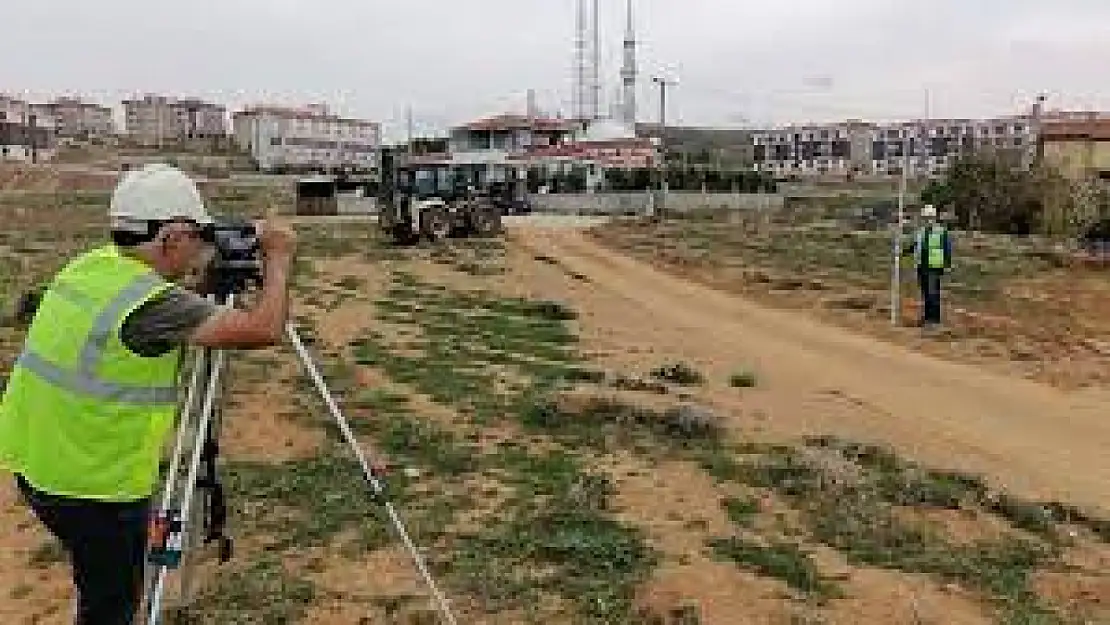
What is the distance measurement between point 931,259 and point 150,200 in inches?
738

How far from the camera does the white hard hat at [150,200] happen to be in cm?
412

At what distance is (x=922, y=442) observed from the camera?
1273 cm

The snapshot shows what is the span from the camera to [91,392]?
4082 millimetres

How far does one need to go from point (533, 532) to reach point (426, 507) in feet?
2.86

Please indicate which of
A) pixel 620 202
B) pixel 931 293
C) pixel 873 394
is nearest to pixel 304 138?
pixel 620 202

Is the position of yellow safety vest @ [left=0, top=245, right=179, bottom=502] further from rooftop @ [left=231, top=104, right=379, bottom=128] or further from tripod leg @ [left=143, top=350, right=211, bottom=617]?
rooftop @ [left=231, top=104, right=379, bottom=128]

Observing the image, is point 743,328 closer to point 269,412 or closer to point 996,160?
point 269,412

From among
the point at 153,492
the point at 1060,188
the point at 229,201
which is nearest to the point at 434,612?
the point at 153,492

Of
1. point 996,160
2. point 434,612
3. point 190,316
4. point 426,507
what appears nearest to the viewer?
point 190,316

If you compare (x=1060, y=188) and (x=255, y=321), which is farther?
Result: (x=1060, y=188)

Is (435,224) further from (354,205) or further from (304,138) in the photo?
(304,138)

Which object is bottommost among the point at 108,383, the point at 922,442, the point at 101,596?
the point at 922,442

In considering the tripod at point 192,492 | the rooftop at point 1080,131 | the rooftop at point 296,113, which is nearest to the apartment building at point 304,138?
the rooftop at point 296,113

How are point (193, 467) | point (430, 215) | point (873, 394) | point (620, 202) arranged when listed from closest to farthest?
point (193, 467) < point (873, 394) < point (430, 215) < point (620, 202)
